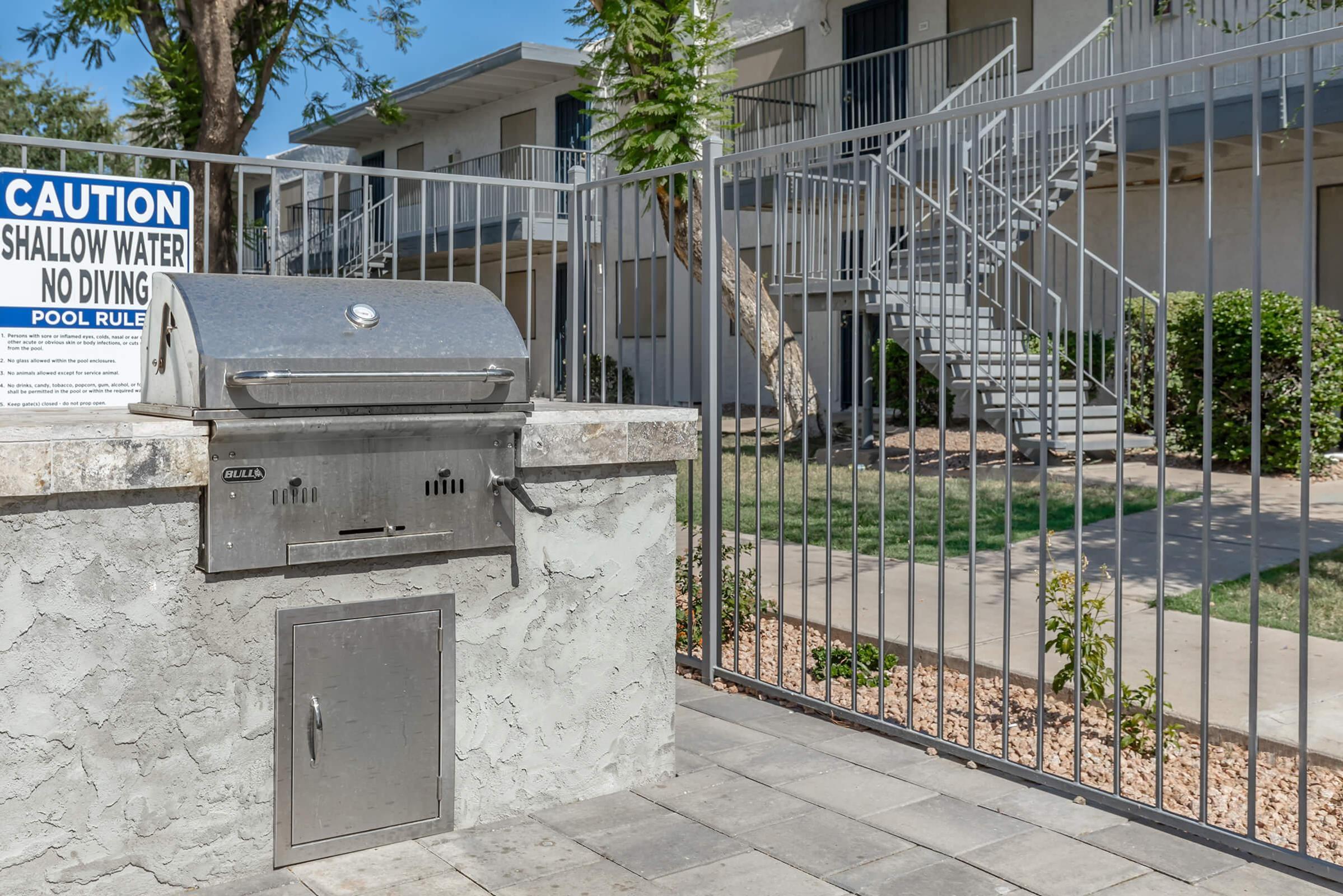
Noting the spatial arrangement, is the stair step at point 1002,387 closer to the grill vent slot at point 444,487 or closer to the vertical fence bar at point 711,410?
the vertical fence bar at point 711,410

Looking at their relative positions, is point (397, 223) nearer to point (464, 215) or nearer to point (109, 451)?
point (109, 451)

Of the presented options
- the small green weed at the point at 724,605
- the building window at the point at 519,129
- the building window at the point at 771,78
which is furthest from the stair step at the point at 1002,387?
the building window at the point at 519,129

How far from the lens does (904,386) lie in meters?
16.0

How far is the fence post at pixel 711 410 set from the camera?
5336 mm

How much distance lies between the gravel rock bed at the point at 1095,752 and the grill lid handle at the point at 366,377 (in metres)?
2.03

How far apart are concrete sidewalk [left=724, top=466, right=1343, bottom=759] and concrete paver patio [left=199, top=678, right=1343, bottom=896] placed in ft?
2.14

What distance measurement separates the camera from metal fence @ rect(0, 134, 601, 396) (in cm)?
550

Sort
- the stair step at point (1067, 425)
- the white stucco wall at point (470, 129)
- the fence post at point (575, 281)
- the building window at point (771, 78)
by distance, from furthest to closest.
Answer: the white stucco wall at point (470, 129)
the building window at point (771, 78)
the stair step at point (1067, 425)
the fence post at point (575, 281)

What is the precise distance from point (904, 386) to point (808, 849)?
12.8 meters

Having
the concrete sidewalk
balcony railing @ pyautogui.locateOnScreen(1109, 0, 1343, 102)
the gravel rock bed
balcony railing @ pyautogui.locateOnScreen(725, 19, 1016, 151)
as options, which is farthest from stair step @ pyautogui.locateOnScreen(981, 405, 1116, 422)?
balcony railing @ pyautogui.locateOnScreen(725, 19, 1016, 151)

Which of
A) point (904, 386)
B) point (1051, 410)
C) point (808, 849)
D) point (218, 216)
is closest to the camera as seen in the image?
point (808, 849)

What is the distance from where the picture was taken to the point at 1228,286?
14.5 meters

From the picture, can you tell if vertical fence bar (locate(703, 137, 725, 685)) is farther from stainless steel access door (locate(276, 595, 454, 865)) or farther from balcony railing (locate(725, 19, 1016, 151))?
balcony railing (locate(725, 19, 1016, 151))

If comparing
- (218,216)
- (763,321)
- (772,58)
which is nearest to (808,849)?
(218,216)
